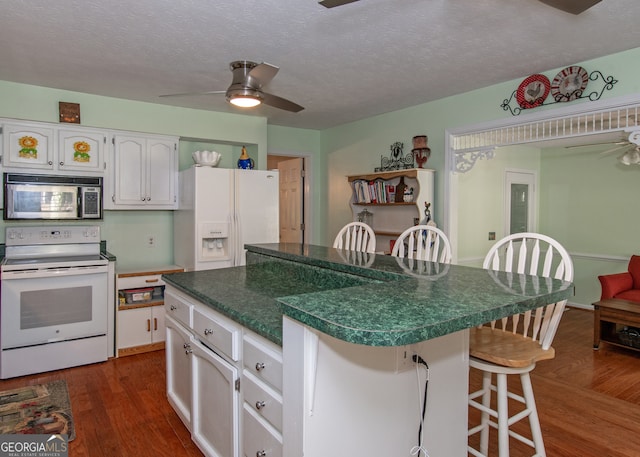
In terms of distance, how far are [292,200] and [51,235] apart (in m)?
3.00

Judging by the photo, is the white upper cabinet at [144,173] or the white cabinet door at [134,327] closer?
the white cabinet door at [134,327]

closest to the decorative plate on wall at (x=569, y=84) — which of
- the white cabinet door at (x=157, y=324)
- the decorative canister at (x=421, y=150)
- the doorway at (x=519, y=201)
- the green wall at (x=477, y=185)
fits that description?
the green wall at (x=477, y=185)

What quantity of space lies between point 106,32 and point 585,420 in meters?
3.82

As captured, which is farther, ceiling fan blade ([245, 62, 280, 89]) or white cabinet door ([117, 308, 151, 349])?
white cabinet door ([117, 308, 151, 349])

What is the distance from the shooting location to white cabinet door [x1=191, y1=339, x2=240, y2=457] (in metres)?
1.71

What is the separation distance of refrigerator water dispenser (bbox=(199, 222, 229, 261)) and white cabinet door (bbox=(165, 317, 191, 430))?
1.55 m

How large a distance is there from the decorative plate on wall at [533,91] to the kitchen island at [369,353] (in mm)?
2086

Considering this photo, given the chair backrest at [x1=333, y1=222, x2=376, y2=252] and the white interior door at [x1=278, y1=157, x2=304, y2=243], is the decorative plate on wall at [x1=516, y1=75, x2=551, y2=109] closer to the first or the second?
the chair backrest at [x1=333, y1=222, x2=376, y2=252]

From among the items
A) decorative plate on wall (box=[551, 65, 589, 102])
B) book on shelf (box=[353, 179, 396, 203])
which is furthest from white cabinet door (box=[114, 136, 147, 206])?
decorative plate on wall (box=[551, 65, 589, 102])

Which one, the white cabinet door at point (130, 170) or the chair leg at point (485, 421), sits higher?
the white cabinet door at point (130, 170)

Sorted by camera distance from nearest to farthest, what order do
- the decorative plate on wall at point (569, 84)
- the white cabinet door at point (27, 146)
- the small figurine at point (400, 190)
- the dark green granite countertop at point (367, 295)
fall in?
the dark green granite countertop at point (367, 295) < the decorative plate on wall at point (569, 84) < the white cabinet door at point (27, 146) < the small figurine at point (400, 190)

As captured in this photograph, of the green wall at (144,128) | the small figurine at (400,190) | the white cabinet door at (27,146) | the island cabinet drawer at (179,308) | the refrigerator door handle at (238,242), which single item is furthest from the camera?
the small figurine at (400,190)

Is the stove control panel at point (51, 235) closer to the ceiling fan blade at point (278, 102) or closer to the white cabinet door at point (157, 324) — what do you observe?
the white cabinet door at point (157, 324)

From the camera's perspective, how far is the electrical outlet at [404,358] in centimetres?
137
